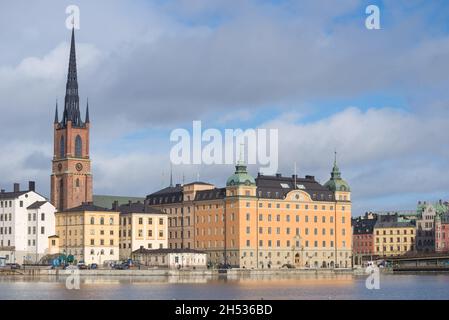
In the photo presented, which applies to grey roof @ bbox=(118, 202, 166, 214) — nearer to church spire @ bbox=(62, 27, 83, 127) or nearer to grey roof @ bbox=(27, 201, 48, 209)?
grey roof @ bbox=(27, 201, 48, 209)

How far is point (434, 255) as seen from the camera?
159 m

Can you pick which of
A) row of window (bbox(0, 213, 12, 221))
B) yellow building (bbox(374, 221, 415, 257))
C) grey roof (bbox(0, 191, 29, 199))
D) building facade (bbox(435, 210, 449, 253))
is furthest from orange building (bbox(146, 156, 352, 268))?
building facade (bbox(435, 210, 449, 253))

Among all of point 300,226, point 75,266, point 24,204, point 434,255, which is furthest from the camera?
point 434,255

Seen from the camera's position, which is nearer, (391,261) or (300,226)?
(300,226)

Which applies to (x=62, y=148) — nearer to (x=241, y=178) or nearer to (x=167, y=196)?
(x=167, y=196)

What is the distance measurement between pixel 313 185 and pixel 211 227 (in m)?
16.8

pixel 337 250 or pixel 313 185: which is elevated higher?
pixel 313 185

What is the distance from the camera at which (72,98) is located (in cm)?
15262

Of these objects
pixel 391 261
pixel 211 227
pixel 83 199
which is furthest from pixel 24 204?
pixel 391 261

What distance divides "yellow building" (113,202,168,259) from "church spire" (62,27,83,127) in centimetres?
1809

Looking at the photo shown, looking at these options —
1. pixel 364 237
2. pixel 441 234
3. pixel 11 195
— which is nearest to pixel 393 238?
pixel 364 237

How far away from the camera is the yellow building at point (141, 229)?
13775cm
